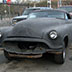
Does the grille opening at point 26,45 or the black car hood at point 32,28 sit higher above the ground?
the black car hood at point 32,28

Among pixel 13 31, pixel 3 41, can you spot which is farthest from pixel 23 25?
pixel 3 41

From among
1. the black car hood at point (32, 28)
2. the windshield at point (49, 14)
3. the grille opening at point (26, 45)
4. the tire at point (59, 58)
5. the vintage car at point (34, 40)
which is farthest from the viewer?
the windshield at point (49, 14)

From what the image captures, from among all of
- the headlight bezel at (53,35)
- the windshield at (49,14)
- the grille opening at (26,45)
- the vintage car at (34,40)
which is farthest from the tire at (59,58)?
the windshield at (49,14)

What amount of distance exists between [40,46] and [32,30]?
1.61 feet

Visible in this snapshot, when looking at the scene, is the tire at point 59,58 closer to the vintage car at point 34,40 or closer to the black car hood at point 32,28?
the vintage car at point 34,40

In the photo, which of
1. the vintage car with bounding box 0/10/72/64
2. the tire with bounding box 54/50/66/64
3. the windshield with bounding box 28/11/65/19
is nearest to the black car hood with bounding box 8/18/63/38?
the vintage car with bounding box 0/10/72/64

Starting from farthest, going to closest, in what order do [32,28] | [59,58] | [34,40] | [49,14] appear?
[49,14]
[59,58]
[32,28]
[34,40]

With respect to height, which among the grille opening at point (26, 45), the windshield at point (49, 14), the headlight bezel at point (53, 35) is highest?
A: the windshield at point (49, 14)

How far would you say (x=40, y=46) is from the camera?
4.50m

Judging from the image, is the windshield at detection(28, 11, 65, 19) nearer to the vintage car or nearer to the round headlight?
the vintage car

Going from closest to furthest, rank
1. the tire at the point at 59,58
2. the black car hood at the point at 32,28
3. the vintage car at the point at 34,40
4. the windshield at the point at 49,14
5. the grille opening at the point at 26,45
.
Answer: the vintage car at the point at 34,40 < the black car hood at the point at 32,28 < the grille opening at the point at 26,45 < the tire at the point at 59,58 < the windshield at the point at 49,14

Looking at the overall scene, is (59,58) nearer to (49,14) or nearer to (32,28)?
(32,28)

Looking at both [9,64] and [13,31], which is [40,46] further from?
[9,64]

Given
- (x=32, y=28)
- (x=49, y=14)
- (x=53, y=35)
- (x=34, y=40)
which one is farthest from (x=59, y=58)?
(x=49, y=14)
